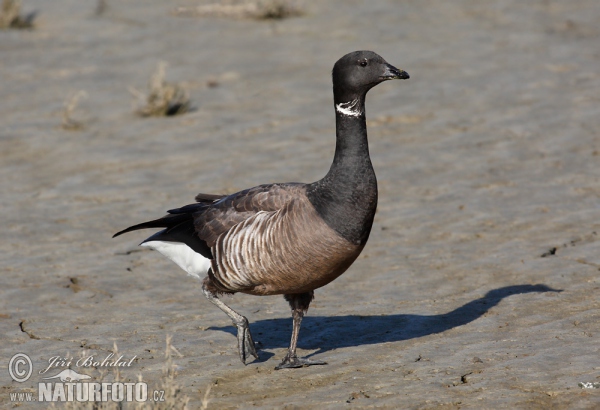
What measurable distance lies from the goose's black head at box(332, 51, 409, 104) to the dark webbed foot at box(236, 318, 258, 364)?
2.17m

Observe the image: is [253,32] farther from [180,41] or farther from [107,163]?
[107,163]

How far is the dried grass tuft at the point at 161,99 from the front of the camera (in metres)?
14.7

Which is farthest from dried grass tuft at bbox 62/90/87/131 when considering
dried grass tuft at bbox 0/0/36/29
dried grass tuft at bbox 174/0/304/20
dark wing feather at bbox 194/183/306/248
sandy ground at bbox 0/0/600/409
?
dark wing feather at bbox 194/183/306/248

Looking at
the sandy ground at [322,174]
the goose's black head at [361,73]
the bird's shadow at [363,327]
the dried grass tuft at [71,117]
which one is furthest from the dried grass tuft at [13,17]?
the goose's black head at [361,73]

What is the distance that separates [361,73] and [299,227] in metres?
1.46

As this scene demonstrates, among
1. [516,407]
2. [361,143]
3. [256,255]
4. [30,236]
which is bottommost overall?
[30,236]

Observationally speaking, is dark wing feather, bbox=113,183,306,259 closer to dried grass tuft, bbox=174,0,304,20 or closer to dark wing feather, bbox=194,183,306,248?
dark wing feather, bbox=194,183,306,248

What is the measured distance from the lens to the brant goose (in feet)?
23.5

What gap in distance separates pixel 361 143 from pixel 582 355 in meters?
2.48

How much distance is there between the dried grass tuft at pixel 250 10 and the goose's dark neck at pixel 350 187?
478 inches

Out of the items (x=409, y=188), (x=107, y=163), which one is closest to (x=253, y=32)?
(x=107, y=163)

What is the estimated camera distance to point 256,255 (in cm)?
728

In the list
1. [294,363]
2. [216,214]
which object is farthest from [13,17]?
[294,363]

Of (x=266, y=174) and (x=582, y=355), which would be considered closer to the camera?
(x=582, y=355)
